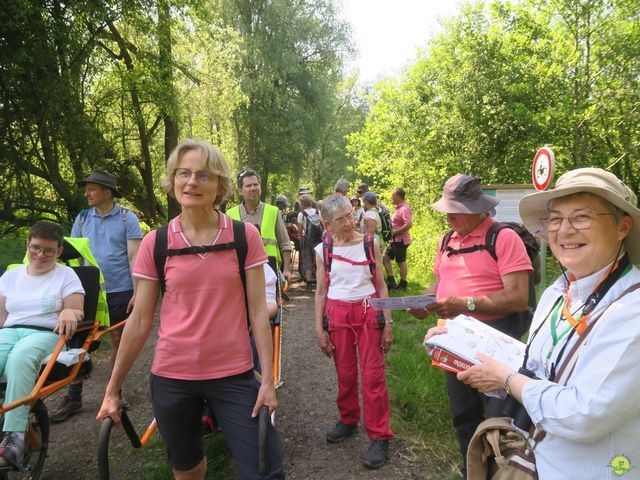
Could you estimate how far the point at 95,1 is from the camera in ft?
24.4

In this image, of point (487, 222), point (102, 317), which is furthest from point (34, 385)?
point (487, 222)

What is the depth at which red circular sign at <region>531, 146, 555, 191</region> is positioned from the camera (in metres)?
5.28

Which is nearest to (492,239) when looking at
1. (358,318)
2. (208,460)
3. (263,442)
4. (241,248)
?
(358,318)

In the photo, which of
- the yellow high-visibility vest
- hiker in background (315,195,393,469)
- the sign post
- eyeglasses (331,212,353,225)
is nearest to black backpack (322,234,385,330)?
hiker in background (315,195,393,469)

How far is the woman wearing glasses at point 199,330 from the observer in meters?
1.93

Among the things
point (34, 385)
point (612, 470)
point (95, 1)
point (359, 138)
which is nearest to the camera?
point (612, 470)

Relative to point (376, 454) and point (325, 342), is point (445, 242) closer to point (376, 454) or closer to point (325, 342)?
point (325, 342)

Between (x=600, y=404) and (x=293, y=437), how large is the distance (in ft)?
9.72

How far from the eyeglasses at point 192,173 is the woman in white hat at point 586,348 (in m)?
1.47

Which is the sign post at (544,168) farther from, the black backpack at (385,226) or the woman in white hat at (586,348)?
the woman in white hat at (586,348)

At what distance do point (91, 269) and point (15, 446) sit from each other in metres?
1.53

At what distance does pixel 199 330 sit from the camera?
1934 millimetres

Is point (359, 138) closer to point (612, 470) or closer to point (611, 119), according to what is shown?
point (611, 119)

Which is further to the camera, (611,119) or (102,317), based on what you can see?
(611,119)
